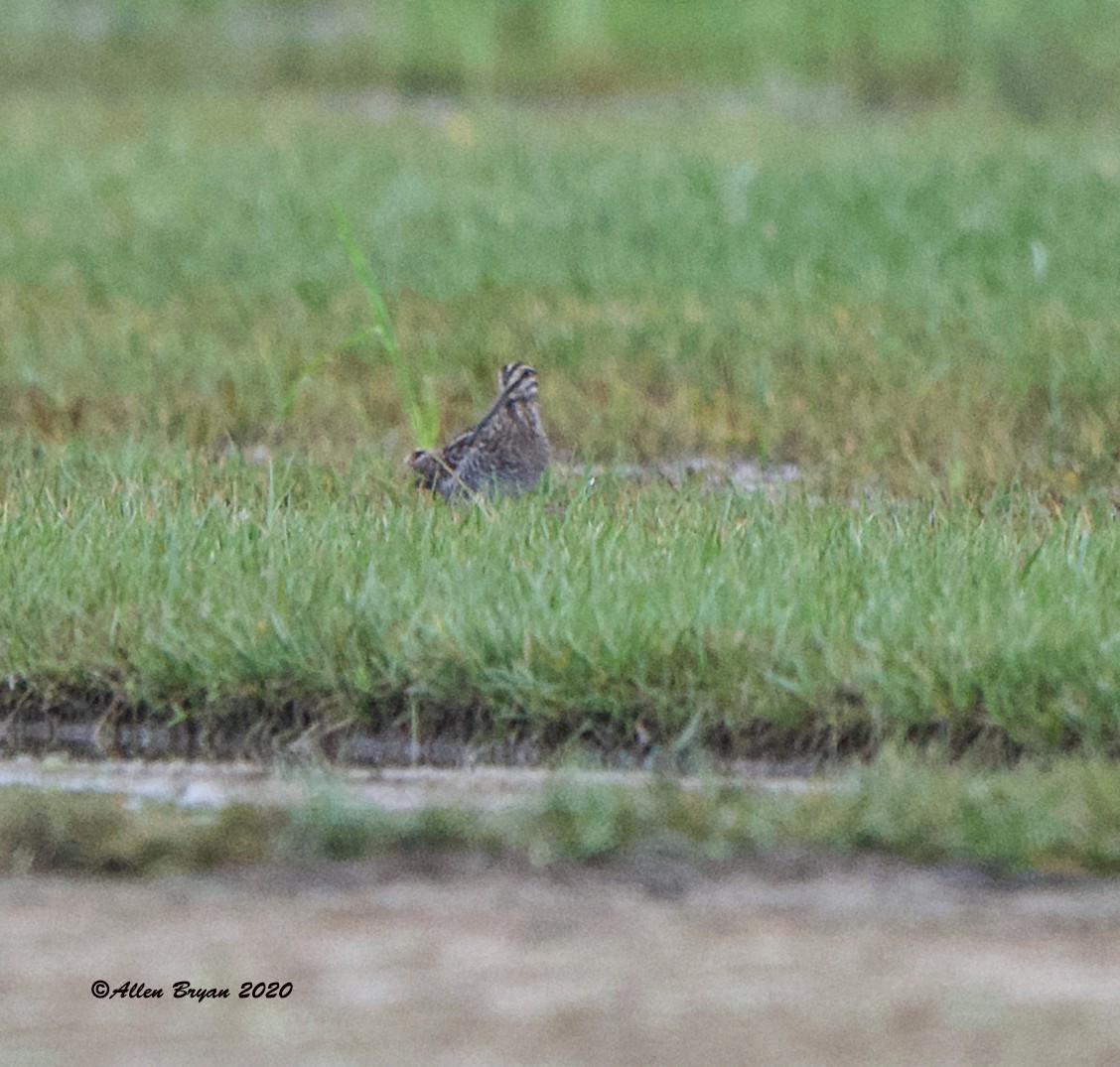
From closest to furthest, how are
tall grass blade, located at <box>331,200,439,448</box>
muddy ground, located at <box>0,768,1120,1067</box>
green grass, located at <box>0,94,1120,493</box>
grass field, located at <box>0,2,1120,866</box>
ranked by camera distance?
muddy ground, located at <box>0,768,1120,1067</box> → grass field, located at <box>0,2,1120,866</box> → tall grass blade, located at <box>331,200,439,448</box> → green grass, located at <box>0,94,1120,493</box>

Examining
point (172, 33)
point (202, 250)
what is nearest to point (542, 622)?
point (202, 250)

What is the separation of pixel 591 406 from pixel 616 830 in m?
3.94

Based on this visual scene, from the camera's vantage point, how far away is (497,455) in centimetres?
680

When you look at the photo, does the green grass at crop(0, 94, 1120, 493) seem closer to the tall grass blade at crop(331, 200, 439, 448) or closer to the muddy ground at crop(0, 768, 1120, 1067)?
the tall grass blade at crop(331, 200, 439, 448)

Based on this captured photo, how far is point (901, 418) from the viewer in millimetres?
7828

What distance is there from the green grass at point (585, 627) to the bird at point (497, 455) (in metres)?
0.64

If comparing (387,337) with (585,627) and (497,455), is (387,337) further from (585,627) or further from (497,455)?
(585,627)

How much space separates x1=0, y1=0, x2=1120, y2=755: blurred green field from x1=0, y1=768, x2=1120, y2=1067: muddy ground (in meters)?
0.85

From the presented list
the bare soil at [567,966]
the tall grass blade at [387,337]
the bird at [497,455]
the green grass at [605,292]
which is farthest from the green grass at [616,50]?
the bare soil at [567,966]

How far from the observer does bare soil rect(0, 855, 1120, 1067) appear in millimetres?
3377

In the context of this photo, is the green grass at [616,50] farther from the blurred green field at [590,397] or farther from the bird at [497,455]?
the bird at [497,455]

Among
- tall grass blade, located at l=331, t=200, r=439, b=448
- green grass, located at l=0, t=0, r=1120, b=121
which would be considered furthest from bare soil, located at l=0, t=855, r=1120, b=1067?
green grass, located at l=0, t=0, r=1120, b=121

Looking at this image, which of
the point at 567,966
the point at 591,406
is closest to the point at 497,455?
the point at 591,406

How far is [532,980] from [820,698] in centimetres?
147
